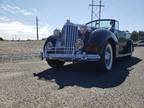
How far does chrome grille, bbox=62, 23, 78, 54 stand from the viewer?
6988 mm

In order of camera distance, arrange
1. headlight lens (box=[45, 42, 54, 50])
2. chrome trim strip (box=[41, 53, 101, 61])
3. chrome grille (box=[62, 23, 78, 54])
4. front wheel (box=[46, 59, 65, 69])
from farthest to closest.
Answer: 1. front wheel (box=[46, 59, 65, 69])
2. headlight lens (box=[45, 42, 54, 50])
3. chrome grille (box=[62, 23, 78, 54])
4. chrome trim strip (box=[41, 53, 101, 61])

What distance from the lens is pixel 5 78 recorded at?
18.9ft

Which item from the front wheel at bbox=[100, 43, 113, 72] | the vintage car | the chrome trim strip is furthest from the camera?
the front wheel at bbox=[100, 43, 113, 72]

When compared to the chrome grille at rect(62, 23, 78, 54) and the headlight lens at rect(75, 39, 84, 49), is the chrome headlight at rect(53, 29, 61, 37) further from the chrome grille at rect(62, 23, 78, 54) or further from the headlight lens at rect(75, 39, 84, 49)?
the headlight lens at rect(75, 39, 84, 49)

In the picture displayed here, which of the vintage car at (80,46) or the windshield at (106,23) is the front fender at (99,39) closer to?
the vintage car at (80,46)

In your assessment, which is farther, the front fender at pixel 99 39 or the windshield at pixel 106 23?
the windshield at pixel 106 23

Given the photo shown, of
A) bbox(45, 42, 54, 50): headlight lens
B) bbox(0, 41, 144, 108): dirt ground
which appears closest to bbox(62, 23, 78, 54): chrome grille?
bbox(45, 42, 54, 50): headlight lens

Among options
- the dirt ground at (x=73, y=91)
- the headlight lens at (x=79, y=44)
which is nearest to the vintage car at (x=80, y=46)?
the headlight lens at (x=79, y=44)

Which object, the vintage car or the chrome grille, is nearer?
the vintage car

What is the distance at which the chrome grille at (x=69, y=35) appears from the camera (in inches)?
275

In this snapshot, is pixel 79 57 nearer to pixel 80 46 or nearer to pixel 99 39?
pixel 80 46

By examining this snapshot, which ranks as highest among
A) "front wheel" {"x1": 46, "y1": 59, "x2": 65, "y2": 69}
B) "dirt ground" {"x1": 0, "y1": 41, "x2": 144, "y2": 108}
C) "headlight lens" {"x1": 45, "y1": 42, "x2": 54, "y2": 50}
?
"headlight lens" {"x1": 45, "y1": 42, "x2": 54, "y2": 50}

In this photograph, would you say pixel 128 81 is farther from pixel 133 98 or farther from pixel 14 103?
pixel 14 103

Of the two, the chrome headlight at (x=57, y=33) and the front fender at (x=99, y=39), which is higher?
the chrome headlight at (x=57, y=33)
